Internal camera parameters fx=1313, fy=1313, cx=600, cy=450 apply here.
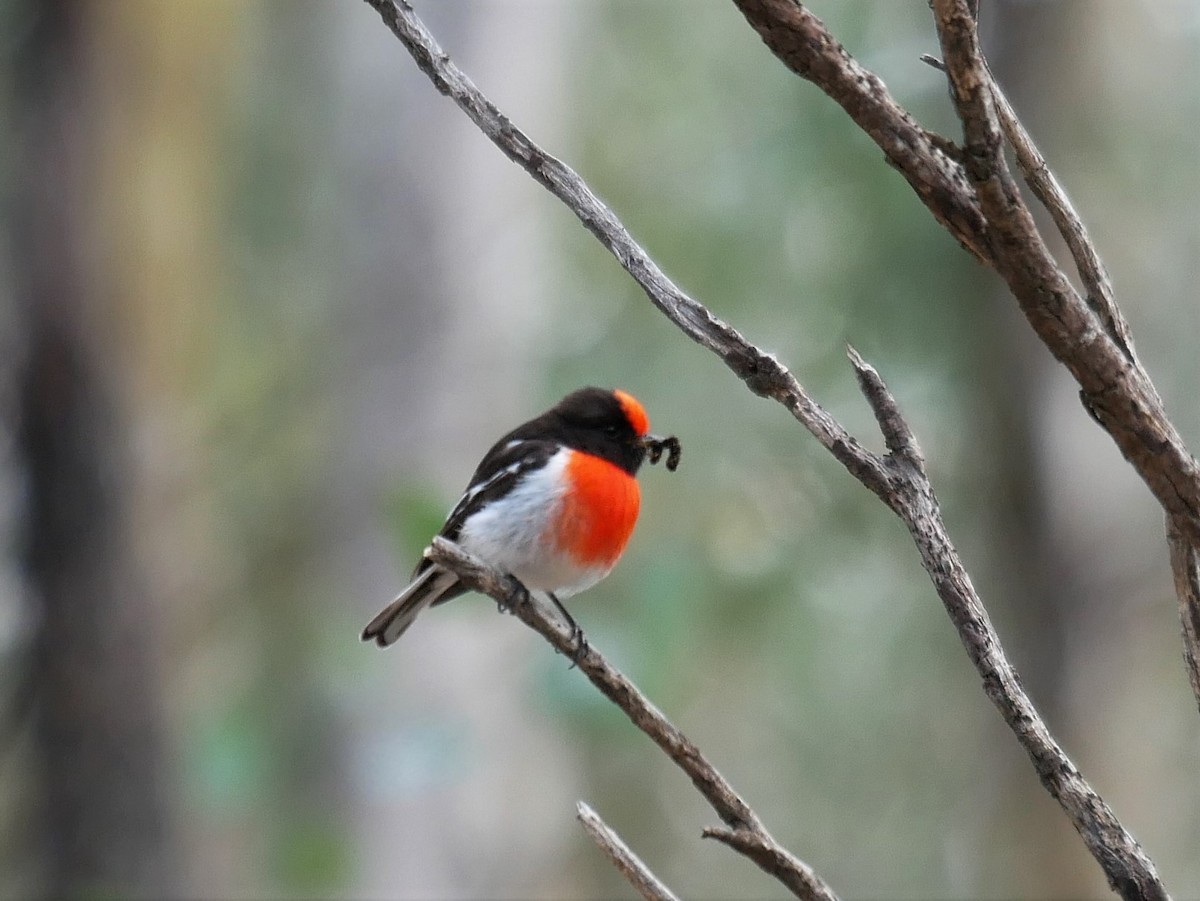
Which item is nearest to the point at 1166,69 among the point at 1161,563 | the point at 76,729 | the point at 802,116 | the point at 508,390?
the point at 802,116

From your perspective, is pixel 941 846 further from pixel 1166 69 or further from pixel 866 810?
pixel 1166 69

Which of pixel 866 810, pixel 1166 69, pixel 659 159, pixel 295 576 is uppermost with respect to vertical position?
pixel 1166 69

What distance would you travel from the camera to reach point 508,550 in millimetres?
3463

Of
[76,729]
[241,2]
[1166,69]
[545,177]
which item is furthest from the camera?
[1166,69]

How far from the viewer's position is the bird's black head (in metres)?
3.61

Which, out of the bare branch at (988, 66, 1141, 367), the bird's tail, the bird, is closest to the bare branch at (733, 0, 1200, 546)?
the bare branch at (988, 66, 1141, 367)

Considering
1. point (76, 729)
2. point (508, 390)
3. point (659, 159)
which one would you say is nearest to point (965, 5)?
point (76, 729)

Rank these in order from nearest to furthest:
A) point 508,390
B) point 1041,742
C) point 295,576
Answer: point 1041,742 < point 508,390 < point 295,576

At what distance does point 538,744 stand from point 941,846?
2.20 meters

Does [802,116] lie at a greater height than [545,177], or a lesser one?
greater

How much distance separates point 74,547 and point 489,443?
273 cm

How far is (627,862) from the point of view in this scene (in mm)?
1453

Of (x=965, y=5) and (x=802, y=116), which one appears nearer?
(x=965, y=5)

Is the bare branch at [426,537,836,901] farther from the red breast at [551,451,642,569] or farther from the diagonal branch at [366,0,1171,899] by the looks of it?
the red breast at [551,451,642,569]
